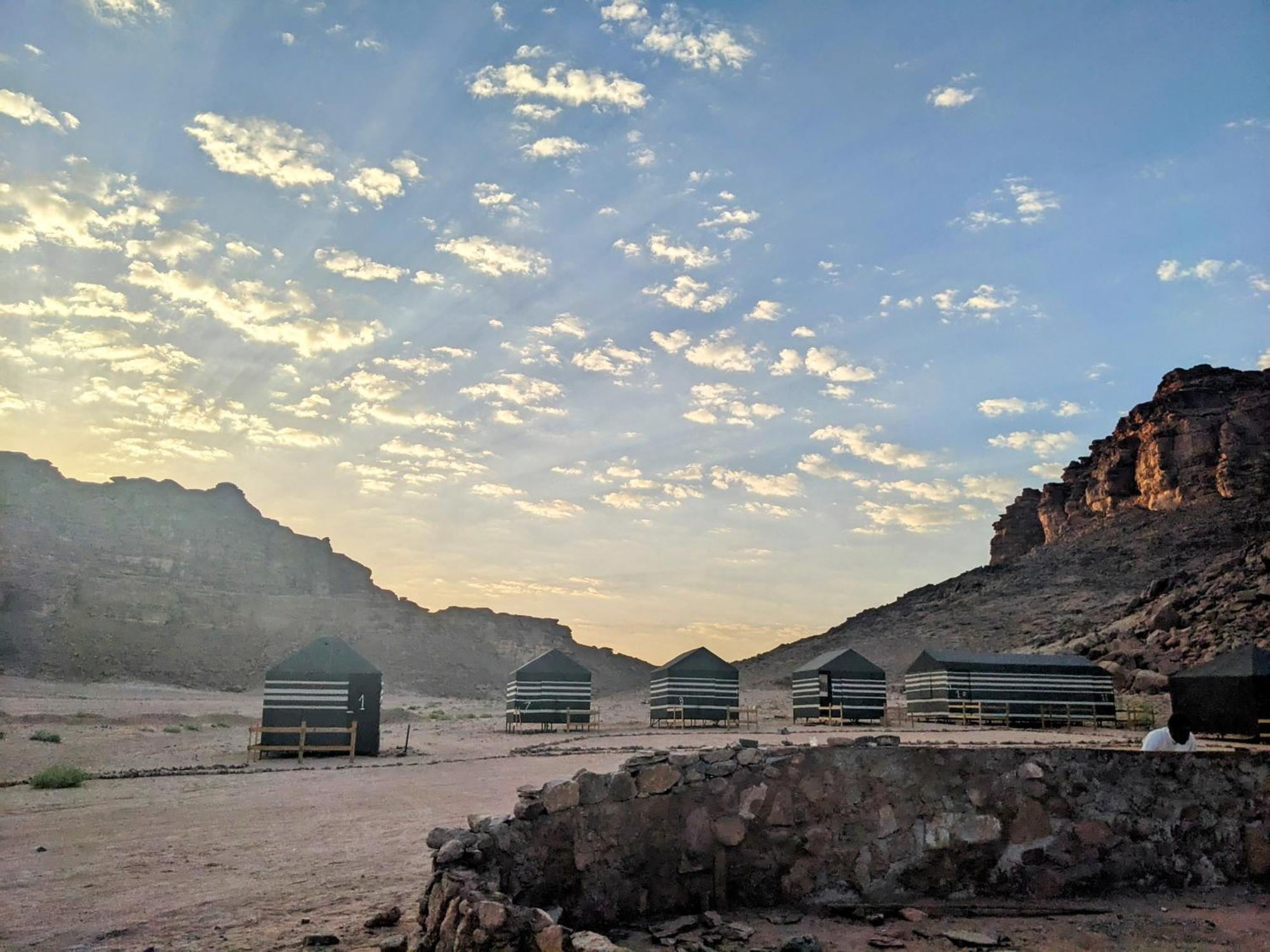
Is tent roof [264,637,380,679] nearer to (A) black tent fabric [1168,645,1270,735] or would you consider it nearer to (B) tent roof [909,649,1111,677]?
(B) tent roof [909,649,1111,677]

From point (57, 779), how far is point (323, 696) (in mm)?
8819

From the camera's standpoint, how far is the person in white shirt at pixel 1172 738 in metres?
9.73

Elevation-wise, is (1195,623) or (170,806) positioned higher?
(1195,623)

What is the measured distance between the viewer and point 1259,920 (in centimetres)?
801

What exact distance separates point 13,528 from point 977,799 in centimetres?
12044

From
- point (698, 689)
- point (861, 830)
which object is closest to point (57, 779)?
point (861, 830)

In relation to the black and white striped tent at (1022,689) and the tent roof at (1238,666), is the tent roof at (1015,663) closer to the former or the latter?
the black and white striped tent at (1022,689)

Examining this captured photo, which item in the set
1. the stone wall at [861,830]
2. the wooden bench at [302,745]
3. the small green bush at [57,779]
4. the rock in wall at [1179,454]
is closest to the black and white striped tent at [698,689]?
the wooden bench at [302,745]

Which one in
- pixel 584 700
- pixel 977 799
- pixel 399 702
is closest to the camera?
pixel 977 799

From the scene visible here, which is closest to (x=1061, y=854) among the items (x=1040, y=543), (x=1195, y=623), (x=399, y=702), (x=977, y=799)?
(x=977, y=799)

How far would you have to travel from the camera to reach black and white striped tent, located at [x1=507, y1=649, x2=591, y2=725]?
41.0 m

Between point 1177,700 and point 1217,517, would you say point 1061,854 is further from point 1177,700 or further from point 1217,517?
point 1217,517

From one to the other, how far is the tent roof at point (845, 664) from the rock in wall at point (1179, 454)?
224 ft

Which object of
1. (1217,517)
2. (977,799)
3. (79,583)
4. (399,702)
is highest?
(1217,517)
